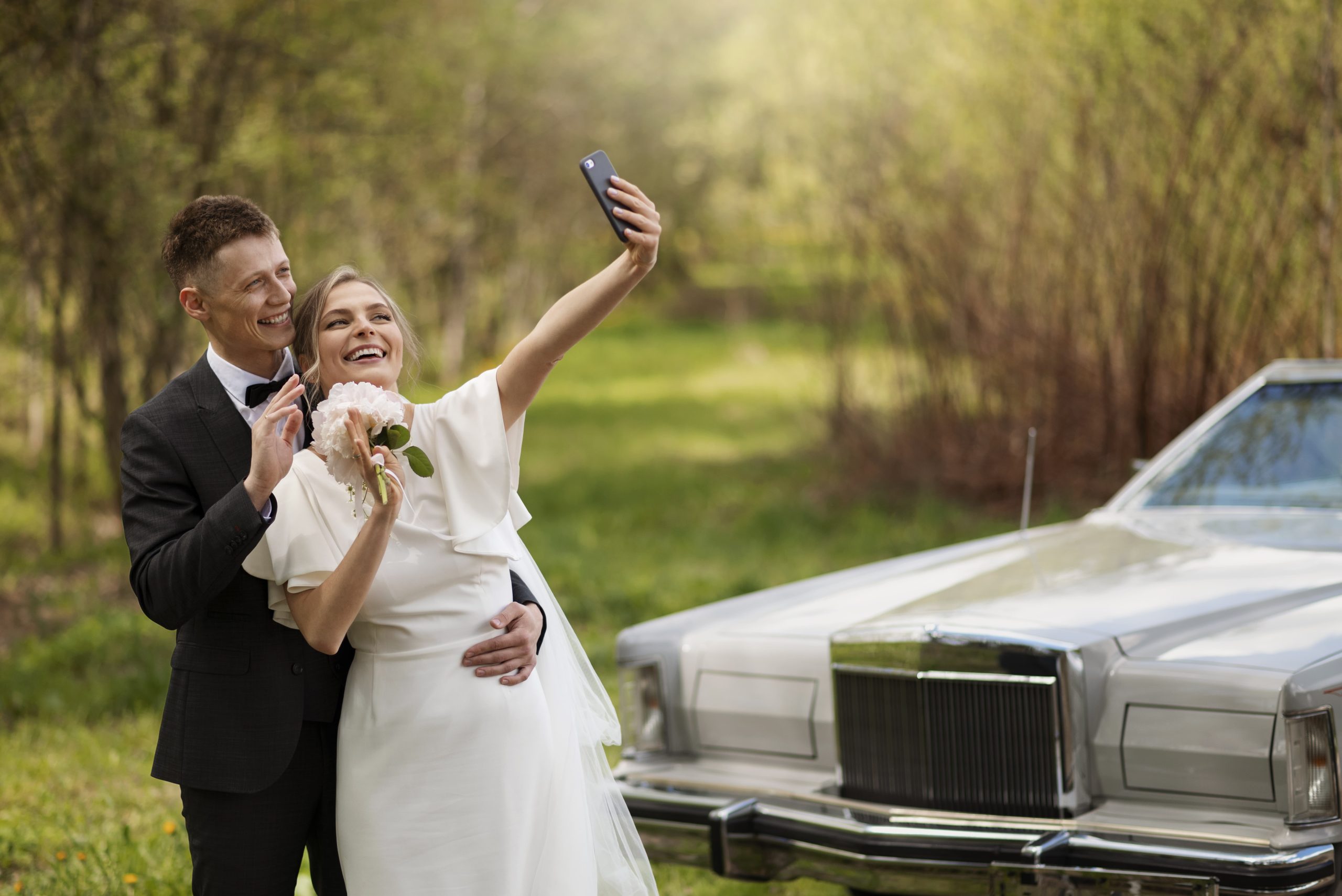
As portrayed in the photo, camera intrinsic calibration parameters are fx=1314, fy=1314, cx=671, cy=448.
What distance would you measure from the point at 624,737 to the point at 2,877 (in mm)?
2004

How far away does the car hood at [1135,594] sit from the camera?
10.4ft

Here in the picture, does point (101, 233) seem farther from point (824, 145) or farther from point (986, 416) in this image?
point (986, 416)

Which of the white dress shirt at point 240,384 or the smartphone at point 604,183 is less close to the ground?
the smartphone at point 604,183

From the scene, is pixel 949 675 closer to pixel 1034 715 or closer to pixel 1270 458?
pixel 1034 715

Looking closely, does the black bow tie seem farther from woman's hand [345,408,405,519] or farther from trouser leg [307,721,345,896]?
trouser leg [307,721,345,896]

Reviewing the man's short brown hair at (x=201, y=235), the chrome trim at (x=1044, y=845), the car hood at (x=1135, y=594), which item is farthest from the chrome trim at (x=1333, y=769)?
the man's short brown hair at (x=201, y=235)

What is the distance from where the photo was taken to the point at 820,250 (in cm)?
1151

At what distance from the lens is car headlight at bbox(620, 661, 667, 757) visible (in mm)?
3918

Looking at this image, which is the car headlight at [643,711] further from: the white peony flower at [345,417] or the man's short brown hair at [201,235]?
the man's short brown hair at [201,235]

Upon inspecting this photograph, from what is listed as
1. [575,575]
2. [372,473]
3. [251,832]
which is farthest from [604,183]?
[575,575]

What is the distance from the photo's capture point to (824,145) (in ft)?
35.7

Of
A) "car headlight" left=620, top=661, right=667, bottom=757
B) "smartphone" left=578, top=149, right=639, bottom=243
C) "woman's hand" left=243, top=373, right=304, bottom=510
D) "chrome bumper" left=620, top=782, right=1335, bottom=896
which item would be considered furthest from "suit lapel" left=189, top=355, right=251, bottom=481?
"car headlight" left=620, top=661, right=667, bottom=757

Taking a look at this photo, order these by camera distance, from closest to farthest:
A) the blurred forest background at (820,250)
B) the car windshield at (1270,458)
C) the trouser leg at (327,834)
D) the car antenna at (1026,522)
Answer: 1. the trouser leg at (327,834)
2. the car antenna at (1026,522)
3. the car windshield at (1270,458)
4. the blurred forest background at (820,250)

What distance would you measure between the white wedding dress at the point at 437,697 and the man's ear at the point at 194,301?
12.7 inches
